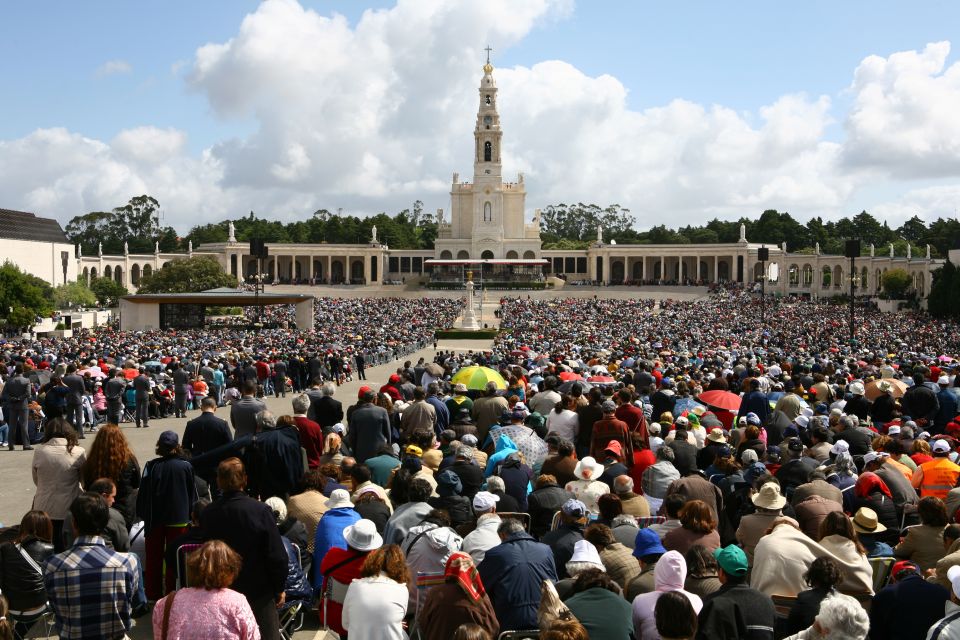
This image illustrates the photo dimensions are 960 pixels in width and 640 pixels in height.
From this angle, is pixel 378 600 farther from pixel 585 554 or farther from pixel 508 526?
pixel 585 554

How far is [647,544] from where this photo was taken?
19.6 ft

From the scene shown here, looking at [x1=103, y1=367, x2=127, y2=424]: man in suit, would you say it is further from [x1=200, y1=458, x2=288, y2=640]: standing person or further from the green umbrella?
[x1=200, y1=458, x2=288, y2=640]: standing person

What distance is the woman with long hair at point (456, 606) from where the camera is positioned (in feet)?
16.5

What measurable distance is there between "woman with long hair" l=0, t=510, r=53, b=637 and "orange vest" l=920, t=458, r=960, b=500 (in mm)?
7346

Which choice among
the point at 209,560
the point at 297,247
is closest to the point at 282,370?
the point at 209,560

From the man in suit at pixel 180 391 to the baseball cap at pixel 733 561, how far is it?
14.2 meters

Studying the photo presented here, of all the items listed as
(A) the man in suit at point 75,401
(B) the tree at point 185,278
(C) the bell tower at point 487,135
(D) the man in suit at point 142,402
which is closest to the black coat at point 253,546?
(A) the man in suit at point 75,401

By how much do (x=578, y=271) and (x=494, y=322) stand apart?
145 ft

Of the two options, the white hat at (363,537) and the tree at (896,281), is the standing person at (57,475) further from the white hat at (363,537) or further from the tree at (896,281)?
the tree at (896,281)

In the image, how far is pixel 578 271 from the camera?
98875 mm

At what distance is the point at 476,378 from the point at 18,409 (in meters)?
6.94

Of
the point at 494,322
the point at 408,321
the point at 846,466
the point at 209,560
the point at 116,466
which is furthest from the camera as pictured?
the point at 494,322

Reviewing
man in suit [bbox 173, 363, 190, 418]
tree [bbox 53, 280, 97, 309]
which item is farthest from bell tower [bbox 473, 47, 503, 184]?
man in suit [bbox 173, 363, 190, 418]

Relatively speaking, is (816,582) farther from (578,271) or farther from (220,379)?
(578,271)
